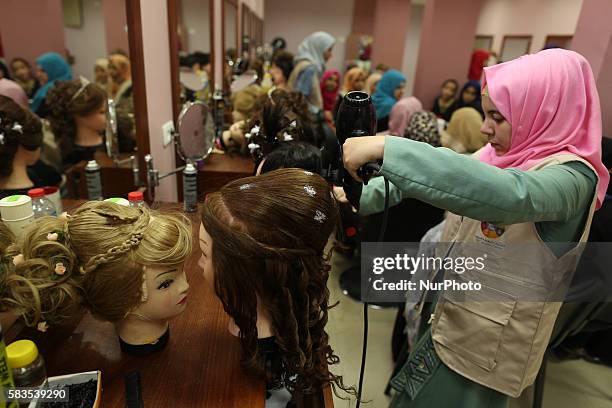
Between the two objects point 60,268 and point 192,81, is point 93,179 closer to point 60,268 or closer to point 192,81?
point 60,268

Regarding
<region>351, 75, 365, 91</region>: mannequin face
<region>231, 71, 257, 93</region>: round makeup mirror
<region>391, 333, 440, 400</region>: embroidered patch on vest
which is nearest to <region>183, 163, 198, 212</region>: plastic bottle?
<region>391, 333, 440, 400</region>: embroidered patch on vest

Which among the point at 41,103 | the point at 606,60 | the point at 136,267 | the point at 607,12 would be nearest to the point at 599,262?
the point at 606,60

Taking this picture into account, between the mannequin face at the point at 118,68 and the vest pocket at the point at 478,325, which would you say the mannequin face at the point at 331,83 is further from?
the vest pocket at the point at 478,325

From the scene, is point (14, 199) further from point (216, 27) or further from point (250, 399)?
point (216, 27)

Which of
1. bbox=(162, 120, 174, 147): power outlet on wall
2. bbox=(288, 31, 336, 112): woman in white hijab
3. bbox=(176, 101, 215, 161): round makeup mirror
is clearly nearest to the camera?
bbox=(176, 101, 215, 161): round makeup mirror

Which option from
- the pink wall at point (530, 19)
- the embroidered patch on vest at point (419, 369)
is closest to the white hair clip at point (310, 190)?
the embroidered patch on vest at point (419, 369)

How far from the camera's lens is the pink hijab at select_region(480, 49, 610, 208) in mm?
937

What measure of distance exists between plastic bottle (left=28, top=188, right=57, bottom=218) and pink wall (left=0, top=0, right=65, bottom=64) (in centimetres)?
51

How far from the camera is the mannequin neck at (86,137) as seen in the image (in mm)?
1624

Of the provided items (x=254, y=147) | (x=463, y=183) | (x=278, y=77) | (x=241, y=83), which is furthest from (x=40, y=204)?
(x=278, y=77)

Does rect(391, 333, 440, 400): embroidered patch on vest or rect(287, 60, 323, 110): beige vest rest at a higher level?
rect(287, 60, 323, 110): beige vest

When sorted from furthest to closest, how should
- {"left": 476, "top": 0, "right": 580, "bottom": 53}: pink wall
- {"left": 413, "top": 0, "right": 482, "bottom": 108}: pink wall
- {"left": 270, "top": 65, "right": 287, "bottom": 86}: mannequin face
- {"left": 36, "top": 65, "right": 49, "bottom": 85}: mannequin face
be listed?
{"left": 476, "top": 0, "right": 580, "bottom": 53}: pink wall → {"left": 413, "top": 0, "right": 482, "bottom": 108}: pink wall → {"left": 270, "top": 65, "right": 287, "bottom": 86}: mannequin face → {"left": 36, "top": 65, "right": 49, "bottom": 85}: mannequin face

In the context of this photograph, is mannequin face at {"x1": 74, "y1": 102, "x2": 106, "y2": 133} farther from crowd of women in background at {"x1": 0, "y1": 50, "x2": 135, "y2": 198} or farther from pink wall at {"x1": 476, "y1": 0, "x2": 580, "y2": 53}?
pink wall at {"x1": 476, "y1": 0, "x2": 580, "y2": 53}

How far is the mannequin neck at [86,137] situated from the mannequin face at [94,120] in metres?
0.01
